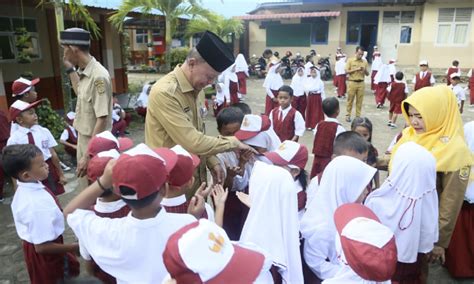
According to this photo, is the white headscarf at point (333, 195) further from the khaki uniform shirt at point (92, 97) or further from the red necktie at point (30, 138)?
the red necktie at point (30, 138)

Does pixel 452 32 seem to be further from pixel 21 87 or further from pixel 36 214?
pixel 36 214

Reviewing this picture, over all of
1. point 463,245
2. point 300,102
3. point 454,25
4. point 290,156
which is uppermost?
point 454,25

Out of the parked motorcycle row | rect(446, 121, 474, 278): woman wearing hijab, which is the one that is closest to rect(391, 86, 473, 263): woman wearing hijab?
rect(446, 121, 474, 278): woman wearing hijab

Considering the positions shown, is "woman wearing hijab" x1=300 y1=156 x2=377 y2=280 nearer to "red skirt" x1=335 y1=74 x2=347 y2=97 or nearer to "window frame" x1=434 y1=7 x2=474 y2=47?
"red skirt" x1=335 y1=74 x2=347 y2=97

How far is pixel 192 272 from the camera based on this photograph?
1.14 metres

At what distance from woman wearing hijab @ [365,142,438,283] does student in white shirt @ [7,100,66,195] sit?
120 inches

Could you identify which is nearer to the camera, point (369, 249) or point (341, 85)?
point (369, 249)

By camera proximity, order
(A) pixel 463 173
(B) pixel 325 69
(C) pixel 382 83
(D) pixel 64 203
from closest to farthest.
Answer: (A) pixel 463 173, (D) pixel 64 203, (C) pixel 382 83, (B) pixel 325 69

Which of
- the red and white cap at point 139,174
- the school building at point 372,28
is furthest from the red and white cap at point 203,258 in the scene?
the school building at point 372,28

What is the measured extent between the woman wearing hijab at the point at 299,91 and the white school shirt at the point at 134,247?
7.16 meters

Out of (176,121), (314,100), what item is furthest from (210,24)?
(176,121)

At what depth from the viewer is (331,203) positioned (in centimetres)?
199

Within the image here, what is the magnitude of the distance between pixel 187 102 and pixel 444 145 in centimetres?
163

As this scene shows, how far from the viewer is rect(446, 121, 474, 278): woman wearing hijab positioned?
277 cm
